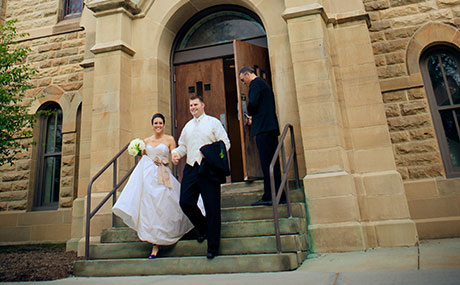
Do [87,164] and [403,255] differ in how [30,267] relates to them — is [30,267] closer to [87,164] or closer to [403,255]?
[87,164]

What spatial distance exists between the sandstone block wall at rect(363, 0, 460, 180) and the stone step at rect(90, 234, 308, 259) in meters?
3.28

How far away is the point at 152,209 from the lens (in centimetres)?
519

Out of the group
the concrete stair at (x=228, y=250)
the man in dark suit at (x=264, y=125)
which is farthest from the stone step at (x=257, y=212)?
the man in dark suit at (x=264, y=125)

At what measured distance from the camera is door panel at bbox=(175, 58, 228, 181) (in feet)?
26.1

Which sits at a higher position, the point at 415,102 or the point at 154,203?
the point at 415,102

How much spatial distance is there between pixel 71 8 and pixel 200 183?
8.92m

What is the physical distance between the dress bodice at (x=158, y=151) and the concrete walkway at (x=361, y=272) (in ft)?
5.67

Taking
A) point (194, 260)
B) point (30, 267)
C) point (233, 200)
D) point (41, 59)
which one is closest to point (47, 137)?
point (41, 59)

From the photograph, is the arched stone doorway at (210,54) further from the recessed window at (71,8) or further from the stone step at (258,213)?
the recessed window at (71,8)

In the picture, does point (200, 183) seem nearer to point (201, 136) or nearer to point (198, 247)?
point (201, 136)

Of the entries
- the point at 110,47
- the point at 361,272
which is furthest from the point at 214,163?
the point at 110,47

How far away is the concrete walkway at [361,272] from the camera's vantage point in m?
3.40

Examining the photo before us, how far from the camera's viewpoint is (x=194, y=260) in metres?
4.71

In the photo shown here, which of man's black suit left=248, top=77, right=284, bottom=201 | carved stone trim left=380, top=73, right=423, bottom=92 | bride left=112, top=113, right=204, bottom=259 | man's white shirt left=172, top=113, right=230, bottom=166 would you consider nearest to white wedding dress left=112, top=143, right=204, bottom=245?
bride left=112, top=113, right=204, bottom=259
